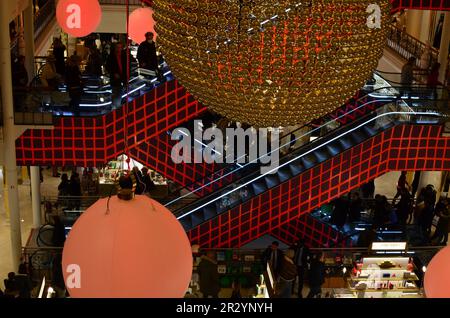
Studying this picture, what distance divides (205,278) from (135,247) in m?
7.76

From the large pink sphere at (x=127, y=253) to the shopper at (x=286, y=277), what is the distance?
7913mm

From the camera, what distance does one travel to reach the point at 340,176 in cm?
1295

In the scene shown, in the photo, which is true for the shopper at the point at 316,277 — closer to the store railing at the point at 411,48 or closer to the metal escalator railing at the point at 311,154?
the metal escalator railing at the point at 311,154

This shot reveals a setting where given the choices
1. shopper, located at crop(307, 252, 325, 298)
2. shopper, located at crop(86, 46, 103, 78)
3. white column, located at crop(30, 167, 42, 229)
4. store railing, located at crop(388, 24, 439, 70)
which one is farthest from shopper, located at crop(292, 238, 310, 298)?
store railing, located at crop(388, 24, 439, 70)

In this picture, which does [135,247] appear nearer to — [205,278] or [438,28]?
[205,278]

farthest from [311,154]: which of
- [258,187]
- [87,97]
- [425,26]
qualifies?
[425,26]

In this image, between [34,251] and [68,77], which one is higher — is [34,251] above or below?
below

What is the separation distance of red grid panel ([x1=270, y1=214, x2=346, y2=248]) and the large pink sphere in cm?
1109

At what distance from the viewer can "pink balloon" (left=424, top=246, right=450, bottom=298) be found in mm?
3717

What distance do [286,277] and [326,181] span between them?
2.22 meters

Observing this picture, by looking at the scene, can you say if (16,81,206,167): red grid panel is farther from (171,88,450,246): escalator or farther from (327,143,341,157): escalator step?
(327,143,341,157): escalator step

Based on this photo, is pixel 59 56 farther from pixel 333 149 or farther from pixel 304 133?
pixel 333 149

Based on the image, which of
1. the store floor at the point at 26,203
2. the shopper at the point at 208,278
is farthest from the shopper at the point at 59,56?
the shopper at the point at 208,278

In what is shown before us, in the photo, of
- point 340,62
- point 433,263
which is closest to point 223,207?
point 433,263
